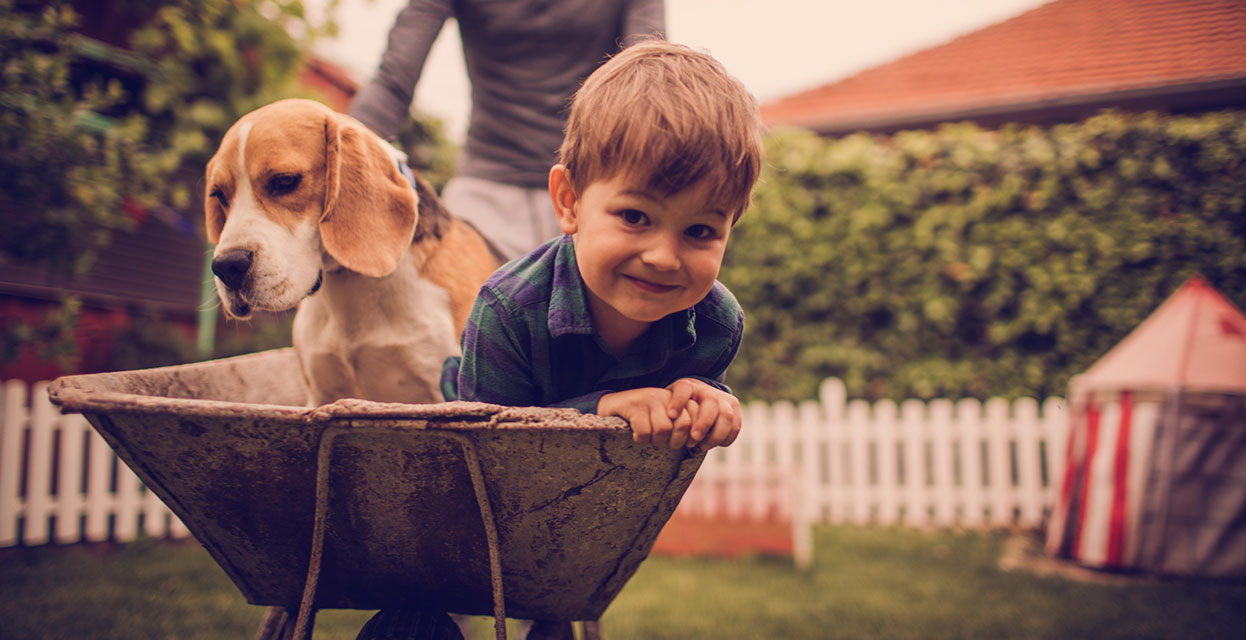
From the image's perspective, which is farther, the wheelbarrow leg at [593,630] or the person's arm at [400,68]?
the person's arm at [400,68]

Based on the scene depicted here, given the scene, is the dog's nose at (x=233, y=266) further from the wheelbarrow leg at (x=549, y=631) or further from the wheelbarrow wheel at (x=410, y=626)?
the wheelbarrow leg at (x=549, y=631)

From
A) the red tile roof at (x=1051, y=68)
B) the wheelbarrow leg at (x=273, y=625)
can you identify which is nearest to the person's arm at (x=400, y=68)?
the wheelbarrow leg at (x=273, y=625)

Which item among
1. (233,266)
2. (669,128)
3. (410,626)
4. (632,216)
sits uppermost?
(669,128)

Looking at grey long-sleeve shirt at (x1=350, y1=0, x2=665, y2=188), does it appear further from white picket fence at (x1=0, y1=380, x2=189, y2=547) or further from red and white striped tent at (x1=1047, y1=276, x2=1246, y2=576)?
red and white striped tent at (x1=1047, y1=276, x2=1246, y2=576)

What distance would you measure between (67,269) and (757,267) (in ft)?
→ 18.2

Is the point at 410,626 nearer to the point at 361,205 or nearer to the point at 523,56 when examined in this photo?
the point at 361,205

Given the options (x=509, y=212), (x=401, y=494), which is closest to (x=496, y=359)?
(x=401, y=494)

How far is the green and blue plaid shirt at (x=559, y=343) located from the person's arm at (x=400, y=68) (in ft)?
2.80

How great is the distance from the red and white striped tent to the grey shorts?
3963 millimetres

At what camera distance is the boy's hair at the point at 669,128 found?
47.6 inches

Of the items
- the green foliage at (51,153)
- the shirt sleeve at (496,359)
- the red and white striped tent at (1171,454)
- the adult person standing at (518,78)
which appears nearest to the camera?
the shirt sleeve at (496,359)

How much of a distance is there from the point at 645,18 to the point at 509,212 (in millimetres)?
746

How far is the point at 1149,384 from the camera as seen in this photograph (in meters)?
4.28

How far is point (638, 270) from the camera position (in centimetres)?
125
